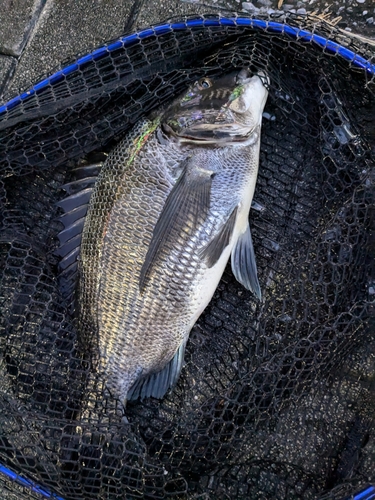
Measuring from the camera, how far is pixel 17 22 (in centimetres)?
297

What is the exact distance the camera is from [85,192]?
233cm

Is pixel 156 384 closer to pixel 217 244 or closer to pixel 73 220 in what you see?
pixel 217 244

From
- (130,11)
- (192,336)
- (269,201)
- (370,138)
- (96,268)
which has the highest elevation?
(370,138)

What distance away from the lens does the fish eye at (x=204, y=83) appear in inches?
85.5

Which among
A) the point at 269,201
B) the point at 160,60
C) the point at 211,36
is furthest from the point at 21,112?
the point at 269,201

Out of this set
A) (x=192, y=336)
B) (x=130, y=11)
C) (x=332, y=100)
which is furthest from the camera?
(x=130, y=11)

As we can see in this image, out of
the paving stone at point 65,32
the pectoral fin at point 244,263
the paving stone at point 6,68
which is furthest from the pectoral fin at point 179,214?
the paving stone at point 6,68

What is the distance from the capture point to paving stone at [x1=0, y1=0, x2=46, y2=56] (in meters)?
2.93

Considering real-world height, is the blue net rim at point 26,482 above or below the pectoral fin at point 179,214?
below

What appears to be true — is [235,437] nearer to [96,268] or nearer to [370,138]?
[96,268]

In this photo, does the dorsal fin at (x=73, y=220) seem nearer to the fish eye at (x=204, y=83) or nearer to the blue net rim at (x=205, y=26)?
the blue net rim at (x=205, y=26)

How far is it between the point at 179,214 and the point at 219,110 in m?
0.51

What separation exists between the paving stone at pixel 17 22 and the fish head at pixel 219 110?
1351mm

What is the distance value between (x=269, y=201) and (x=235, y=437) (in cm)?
116
